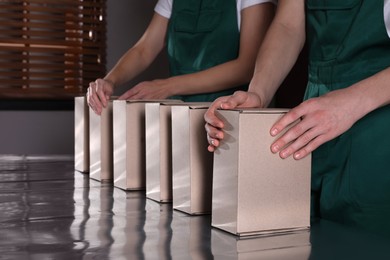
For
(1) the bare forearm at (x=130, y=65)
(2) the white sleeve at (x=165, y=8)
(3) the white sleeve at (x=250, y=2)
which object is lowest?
(1) the bare forearm at (x=130, y=65)

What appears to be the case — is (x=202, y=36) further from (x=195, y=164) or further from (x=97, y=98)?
(x=195, y=164)

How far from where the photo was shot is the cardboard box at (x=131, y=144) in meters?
1.43

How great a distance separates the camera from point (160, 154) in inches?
50.9

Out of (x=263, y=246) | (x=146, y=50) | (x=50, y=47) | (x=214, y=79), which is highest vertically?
(x=50, y=47)

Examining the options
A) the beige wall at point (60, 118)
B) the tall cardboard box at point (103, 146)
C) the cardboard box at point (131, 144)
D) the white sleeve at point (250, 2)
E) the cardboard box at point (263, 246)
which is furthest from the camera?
the beige wall at point (60, 118)

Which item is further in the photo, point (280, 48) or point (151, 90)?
point (151, 90)

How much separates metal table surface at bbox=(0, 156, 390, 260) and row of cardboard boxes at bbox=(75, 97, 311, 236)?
31mm

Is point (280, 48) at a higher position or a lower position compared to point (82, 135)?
higher

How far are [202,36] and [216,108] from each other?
1169 mm

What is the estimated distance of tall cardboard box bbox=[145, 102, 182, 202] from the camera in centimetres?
129

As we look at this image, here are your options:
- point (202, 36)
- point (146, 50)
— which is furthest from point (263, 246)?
point (146, 50)

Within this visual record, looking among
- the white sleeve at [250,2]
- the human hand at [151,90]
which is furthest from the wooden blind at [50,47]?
the white sleeve at [250,2]

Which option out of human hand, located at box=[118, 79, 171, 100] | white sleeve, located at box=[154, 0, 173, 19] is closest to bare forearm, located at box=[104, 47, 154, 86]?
white sleeve, located at box=[154, 0, 173, 19]

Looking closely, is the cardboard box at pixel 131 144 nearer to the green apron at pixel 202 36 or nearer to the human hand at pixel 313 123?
the human hand at pixel 313 123
